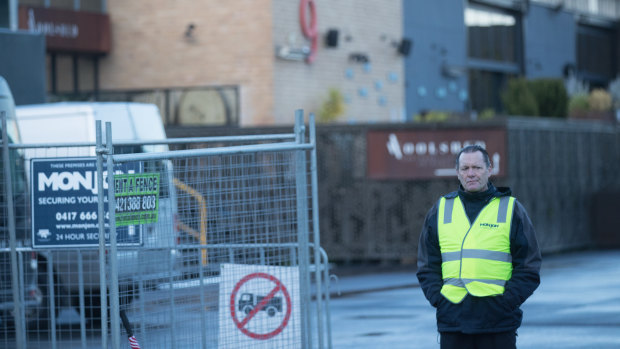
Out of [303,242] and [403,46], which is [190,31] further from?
[303,242]

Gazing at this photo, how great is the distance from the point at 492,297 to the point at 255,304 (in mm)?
2515

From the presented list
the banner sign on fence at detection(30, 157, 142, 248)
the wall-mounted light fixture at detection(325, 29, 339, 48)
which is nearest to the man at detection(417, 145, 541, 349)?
the banner sign on fence at detection(30, 157, 142, 248)

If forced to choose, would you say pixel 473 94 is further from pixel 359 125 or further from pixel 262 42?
pixel 359 125

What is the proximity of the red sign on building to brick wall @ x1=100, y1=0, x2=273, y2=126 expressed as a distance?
7350 millimetres

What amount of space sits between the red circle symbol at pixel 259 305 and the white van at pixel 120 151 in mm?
498

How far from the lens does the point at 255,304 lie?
331 inches

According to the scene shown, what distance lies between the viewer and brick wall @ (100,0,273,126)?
93.0 ft

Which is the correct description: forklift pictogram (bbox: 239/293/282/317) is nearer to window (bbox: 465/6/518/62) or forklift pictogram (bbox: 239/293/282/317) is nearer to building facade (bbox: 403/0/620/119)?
building facade (bbox: 403/0/620/119)

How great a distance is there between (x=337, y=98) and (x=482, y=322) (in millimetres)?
23359

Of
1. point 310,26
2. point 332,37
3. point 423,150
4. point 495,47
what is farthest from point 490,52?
point 423,150

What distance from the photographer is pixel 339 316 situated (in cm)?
1448

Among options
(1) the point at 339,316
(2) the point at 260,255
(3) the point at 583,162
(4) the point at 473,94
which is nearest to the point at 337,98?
(3) the point at 583,162

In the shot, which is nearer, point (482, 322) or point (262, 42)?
point (482, 322)

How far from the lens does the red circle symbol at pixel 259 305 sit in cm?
833
